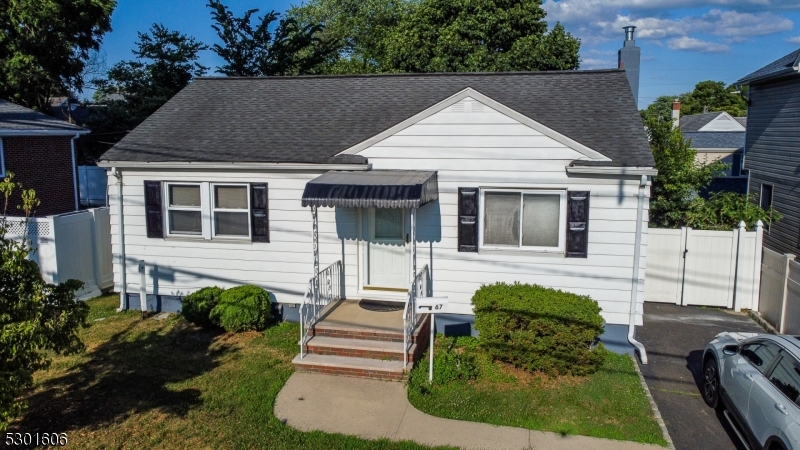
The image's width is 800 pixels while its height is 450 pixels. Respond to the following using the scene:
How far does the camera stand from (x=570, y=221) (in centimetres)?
967

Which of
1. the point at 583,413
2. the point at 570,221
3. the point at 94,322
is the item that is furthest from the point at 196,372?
the point at 570,221

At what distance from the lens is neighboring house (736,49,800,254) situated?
14.9m

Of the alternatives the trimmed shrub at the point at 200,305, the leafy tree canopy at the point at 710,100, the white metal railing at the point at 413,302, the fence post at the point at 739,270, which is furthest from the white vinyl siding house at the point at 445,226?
the leafy tree canopy at the point at 710,100

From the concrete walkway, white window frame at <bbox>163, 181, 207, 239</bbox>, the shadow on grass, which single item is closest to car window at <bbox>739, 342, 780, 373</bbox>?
the concrete walkway

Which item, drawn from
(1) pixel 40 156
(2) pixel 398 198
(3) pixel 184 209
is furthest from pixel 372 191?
(1) pixel 40 156

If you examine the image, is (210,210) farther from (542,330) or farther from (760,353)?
(760,353)

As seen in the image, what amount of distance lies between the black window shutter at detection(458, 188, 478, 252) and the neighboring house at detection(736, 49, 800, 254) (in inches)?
368

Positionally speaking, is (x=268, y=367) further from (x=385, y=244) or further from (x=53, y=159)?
(x=53, y=159)

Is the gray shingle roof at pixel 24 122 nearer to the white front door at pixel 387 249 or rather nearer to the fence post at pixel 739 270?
the white front door at pixel 387 249

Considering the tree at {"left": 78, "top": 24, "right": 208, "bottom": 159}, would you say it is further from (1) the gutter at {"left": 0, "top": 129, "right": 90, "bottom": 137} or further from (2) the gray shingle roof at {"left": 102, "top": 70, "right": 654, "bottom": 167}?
(2) the gray shingle roof at {"left": 102, "top": 70, "right": 654, "bottom": 167}

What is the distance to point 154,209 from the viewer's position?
11.5m

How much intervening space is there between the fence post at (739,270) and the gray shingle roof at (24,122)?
20624 millimetres

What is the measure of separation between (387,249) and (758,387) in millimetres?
6070

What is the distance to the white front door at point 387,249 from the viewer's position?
10.7m
